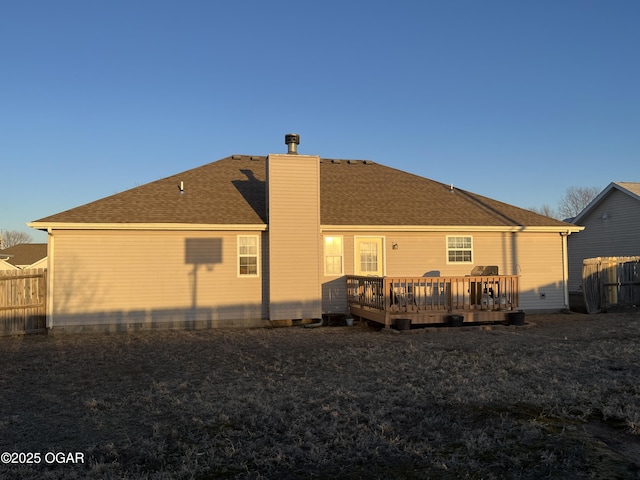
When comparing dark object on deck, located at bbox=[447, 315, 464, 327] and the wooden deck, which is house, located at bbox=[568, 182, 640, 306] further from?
dark object on deck, located at bbox=[447, 315, 464, 327]

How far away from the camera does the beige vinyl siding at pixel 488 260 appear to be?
1499 cm

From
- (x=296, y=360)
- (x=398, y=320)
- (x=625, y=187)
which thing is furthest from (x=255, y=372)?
(x=625, y=187)

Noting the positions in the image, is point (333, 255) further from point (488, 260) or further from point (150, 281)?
point (150, 281)

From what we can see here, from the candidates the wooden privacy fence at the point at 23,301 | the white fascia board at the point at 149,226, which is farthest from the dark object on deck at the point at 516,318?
the wooden privacy fence at the point at 23,301

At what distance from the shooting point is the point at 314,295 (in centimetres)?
1427

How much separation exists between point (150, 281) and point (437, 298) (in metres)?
7.72

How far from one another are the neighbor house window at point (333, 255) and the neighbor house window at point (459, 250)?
3.49m

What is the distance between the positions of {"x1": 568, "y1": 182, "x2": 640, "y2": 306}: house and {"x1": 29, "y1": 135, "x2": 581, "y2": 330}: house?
22.3 feet

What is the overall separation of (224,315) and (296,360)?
18.1 ft

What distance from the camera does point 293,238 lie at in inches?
559

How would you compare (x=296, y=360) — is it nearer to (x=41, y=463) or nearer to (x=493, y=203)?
(x=41, y=463)

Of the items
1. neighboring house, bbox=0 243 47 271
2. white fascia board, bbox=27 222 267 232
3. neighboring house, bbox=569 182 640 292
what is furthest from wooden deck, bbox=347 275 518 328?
neighboring house, bbox=0 243 47 271

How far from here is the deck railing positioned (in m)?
13.0

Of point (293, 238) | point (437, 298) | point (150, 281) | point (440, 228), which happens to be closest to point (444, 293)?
point (437, 298)
